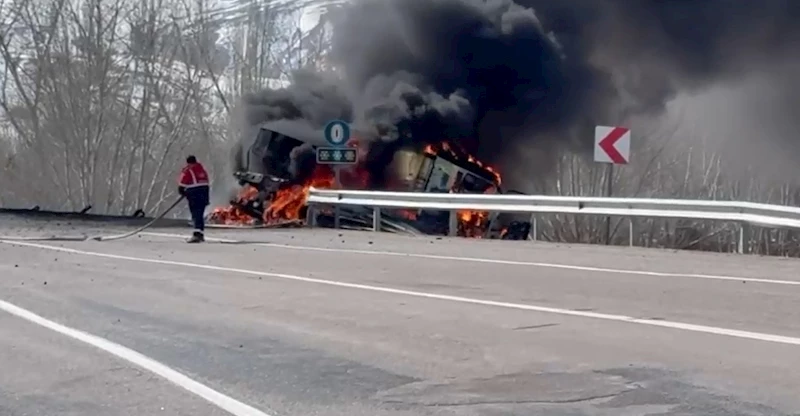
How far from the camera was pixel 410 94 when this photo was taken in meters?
25.8

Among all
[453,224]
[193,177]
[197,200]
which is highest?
[193,177]

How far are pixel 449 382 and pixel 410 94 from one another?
1956 cm

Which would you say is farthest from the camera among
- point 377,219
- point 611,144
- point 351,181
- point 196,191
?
point 351,181

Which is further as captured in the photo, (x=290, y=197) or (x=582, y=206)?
(x=290, y=197)

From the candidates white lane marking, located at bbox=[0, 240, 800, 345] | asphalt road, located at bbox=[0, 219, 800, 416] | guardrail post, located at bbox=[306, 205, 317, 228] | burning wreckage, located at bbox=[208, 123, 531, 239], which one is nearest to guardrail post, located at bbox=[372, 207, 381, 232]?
burning wreckage, located at bbox=[208, 123, 531, 239]

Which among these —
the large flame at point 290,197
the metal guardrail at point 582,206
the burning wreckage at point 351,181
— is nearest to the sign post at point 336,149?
the metal guardrail at point 582,206

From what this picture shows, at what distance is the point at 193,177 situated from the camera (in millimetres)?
18016

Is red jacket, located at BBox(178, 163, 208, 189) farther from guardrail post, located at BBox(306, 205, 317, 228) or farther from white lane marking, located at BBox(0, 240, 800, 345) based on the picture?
guardrail post, located at BBox(306, 205, 317, 228)

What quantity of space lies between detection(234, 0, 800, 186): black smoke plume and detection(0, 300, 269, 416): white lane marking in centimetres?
1662

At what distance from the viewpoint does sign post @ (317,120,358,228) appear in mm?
22203

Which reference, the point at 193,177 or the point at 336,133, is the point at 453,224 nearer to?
the point at 336,133

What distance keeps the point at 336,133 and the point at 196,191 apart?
5.00 meters

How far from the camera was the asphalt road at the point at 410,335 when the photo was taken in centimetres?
614

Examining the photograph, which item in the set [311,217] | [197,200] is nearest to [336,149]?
[311,217]
